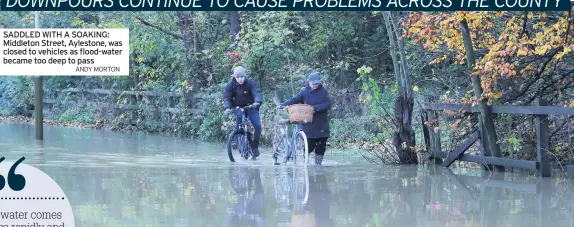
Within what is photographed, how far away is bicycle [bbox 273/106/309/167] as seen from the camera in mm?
17509

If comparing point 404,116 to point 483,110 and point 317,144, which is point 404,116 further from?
point 483,110

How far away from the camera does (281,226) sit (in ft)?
33.9

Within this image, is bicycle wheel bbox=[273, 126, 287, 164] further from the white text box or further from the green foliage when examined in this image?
the green foliage

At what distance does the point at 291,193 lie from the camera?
43.6 feet

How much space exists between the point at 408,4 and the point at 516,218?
215 inches

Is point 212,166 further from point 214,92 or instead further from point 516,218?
point 214,92

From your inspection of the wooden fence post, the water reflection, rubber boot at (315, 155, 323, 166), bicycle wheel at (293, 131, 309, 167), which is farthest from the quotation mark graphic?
the wooden fence post

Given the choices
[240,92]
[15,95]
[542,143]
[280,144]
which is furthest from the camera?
[15,95]

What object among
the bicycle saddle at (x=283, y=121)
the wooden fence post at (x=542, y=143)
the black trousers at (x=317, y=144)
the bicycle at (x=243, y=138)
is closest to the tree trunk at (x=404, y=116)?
the black trousers at (x=317, y=144)

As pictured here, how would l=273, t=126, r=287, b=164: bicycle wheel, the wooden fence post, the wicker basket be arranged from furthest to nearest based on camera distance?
l=273, t=126, r=287, b=164: bicycle wheel
the wicker basket
the wooden fence post

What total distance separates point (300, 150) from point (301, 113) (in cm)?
83

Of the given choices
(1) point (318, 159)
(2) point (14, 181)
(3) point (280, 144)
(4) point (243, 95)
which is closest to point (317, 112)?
(1) point (318, 159)

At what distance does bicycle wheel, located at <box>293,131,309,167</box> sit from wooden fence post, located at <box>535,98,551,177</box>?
4.10 meters

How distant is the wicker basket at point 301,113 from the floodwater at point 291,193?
0.85m
